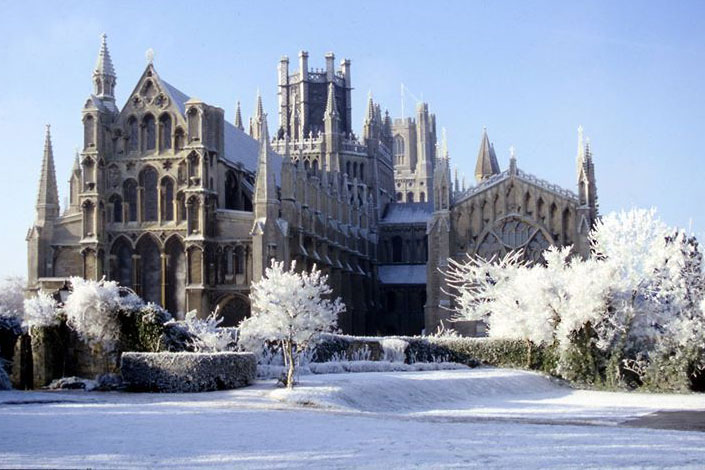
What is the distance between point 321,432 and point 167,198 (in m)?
41.9

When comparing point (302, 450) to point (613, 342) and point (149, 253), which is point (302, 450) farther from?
point (149, 253)

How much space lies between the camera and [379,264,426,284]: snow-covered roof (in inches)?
3159

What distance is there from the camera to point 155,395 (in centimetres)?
2909

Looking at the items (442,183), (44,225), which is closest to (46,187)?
(44,225)

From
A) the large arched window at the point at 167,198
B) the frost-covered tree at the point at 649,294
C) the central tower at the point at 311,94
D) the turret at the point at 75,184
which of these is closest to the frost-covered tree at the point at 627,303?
the frost-covered tree at the point at 649,294

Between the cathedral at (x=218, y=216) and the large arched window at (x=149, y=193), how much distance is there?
7cm

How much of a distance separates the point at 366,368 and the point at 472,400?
761 cm

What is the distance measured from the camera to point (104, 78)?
2436 inches

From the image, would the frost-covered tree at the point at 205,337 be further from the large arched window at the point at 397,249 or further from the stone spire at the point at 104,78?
the large arched window at the point at 397,249

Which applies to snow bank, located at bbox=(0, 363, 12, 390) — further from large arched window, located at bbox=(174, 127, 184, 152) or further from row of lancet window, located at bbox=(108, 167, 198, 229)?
large arched window, located at bbox=(174, 127, 184, 152)

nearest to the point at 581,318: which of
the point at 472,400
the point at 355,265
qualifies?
the point at 472,400

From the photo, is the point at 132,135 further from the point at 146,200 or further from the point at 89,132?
the point at 146,200

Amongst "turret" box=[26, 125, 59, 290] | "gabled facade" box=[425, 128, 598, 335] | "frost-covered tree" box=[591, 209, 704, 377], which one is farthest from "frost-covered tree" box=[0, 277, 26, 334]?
"frost-covered tree" box=[591, 209, 704, 377]

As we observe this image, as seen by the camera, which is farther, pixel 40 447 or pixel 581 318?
pixel 581 318
